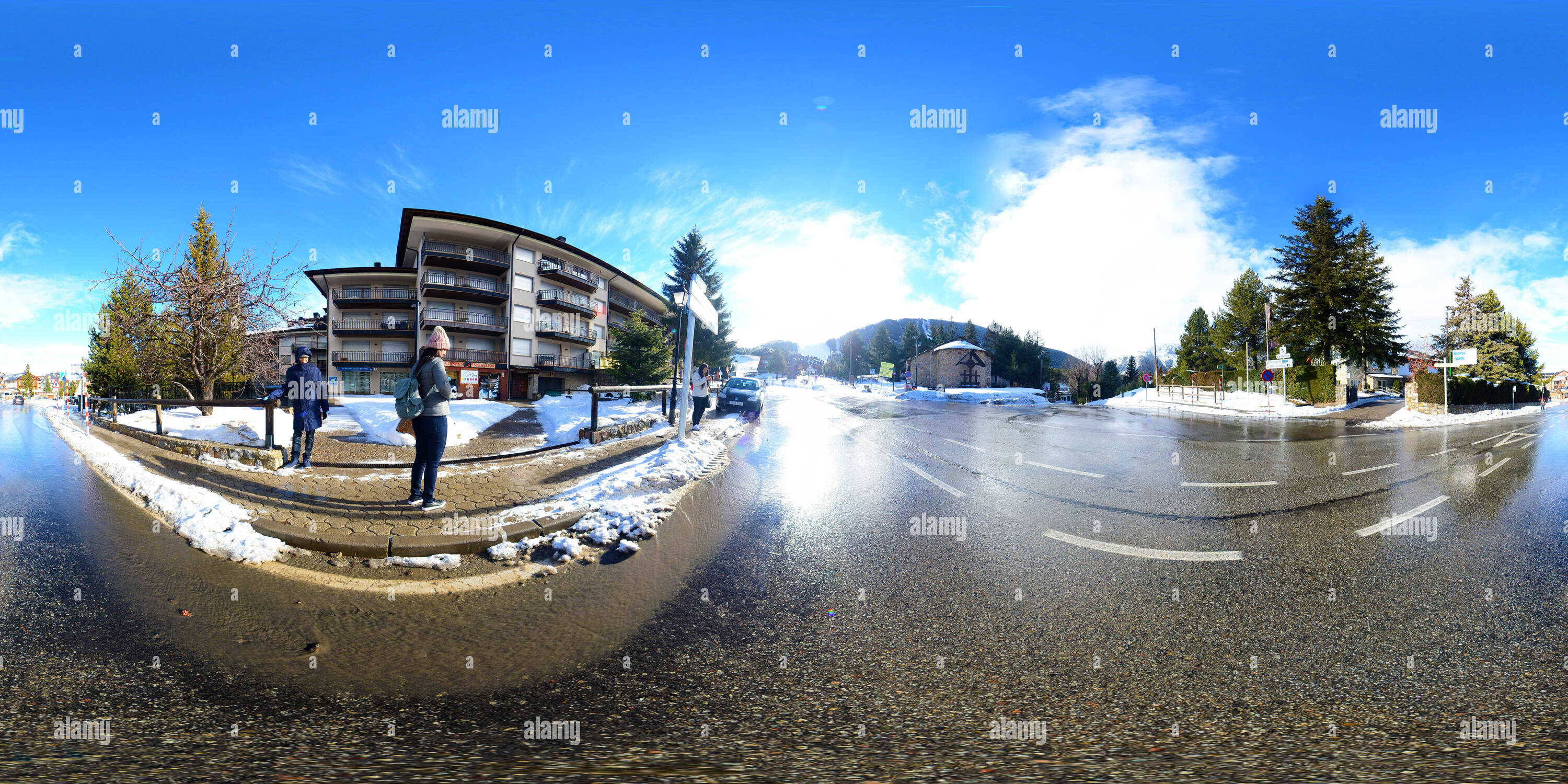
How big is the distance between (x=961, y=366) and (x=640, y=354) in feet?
159

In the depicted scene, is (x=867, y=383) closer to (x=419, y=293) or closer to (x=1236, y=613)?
(x=419, y=293)

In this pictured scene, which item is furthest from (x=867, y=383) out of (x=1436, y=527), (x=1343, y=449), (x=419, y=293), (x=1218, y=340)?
(x=1436, y=527)

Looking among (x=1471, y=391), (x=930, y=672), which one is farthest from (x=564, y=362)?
(x=1471, y=391)

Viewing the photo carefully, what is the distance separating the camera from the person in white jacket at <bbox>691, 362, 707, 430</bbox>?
13.8 meters

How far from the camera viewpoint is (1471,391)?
2952cm

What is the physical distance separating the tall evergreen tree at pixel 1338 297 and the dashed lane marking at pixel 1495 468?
31445mm

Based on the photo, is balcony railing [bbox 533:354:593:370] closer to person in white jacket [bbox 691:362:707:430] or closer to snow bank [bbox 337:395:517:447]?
snow bank [bbox 337:395:517:447]

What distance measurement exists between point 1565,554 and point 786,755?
6.49 meters

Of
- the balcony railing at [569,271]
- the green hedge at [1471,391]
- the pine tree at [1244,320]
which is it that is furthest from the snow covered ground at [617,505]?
the pine tree at [1244,320]

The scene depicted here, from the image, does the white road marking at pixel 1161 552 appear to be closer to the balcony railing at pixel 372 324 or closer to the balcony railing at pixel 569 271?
the balcony railing at pixel 569 271

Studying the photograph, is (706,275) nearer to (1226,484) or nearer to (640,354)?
(640,354)

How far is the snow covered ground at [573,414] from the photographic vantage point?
37.7 feet

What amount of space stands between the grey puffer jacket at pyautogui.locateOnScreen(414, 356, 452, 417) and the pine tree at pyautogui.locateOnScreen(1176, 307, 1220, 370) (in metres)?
64.0

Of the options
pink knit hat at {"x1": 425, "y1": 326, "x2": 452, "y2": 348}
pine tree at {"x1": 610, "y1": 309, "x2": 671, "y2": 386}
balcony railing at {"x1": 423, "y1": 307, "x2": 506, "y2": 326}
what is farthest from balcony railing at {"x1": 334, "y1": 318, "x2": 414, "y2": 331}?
pink knit hat at {"x1": 425, "y1": 326, "x2": 452, "y2": 348}
